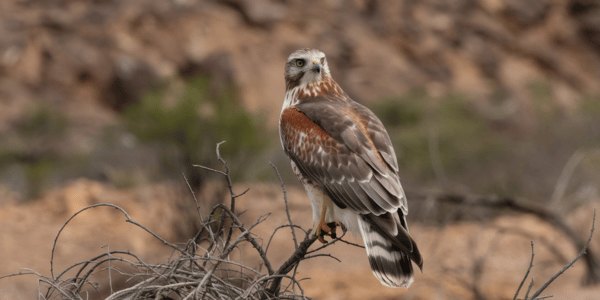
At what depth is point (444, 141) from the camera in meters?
22.7

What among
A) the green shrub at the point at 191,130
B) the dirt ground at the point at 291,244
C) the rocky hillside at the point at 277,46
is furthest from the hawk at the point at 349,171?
the rocky hillside at the point at 277,46

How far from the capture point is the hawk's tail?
4840 mm

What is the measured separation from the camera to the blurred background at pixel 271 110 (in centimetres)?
1416

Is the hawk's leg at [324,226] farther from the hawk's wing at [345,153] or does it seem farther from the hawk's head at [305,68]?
the hawk's head at [305,68]

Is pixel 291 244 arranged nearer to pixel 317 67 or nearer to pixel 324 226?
pixel 317 67

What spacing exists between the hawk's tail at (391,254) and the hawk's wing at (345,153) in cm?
14

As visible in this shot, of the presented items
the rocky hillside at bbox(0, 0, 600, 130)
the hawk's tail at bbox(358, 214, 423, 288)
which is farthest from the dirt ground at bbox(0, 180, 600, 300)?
the rocky hillside at bbox(0, 0, 600, 130)

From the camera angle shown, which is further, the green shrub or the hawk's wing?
the green shrub

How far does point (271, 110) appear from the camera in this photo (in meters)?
26.5

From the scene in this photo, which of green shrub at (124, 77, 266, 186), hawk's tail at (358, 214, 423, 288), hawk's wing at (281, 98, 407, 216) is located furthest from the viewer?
green shrub at (124, 77, 266, 186)

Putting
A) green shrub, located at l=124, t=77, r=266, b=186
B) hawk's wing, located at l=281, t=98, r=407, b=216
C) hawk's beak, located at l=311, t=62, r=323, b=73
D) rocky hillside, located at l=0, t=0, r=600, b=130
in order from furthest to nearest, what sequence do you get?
rocky hillside, located at l=0, t=0, r=600, b=130 → green shrub, located at l=124, t=77, r=266, b=186 → hawk's beak, located at l=311, t=62, r=323, b=73 → hawk's wing, located at l=281, t=98, r=407, b=216

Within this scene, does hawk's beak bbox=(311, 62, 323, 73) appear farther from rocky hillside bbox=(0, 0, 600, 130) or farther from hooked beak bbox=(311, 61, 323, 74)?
rocky hillside bbox=(0, 0, 600, 130)

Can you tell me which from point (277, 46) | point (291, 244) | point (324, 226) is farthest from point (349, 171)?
point (277, 46)

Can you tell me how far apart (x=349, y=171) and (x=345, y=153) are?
151 mm
